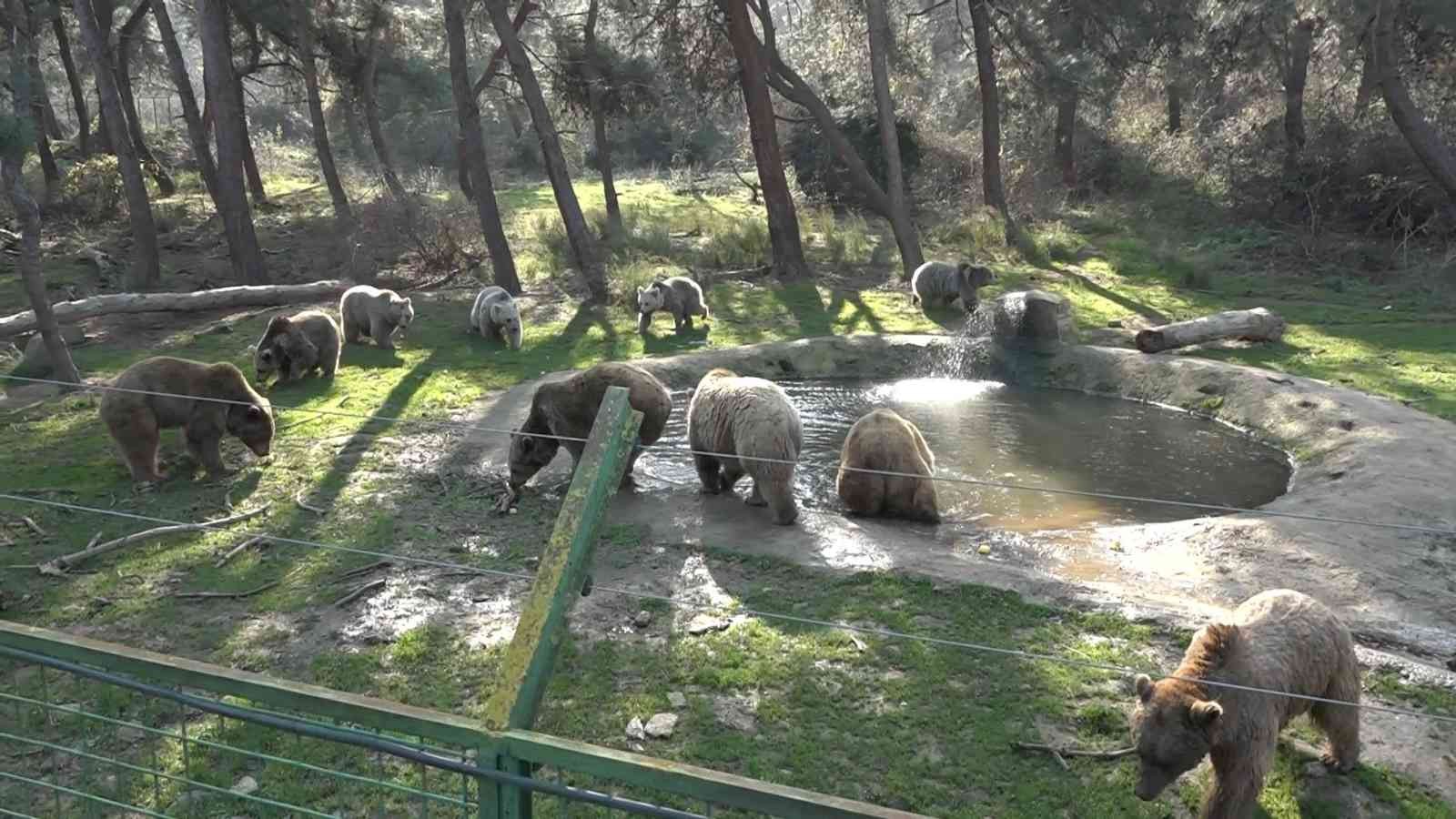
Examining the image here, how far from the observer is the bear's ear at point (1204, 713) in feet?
13.0

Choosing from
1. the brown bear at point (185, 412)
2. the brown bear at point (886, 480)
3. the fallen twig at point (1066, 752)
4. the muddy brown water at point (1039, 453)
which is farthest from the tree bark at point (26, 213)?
the fallen twig at point (1066, 752)

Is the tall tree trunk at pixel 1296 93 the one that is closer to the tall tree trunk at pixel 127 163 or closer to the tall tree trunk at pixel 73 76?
the tall tree trunk at pixel 127 163

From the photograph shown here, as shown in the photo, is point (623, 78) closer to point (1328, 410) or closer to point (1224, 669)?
point (1328, 410)

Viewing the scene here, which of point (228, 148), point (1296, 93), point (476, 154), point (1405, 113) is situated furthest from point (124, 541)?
point (1296, 93)

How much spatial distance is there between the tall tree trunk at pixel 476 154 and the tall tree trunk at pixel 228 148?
11.9ft

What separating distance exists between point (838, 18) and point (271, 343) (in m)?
15.8

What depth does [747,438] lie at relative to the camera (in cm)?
835

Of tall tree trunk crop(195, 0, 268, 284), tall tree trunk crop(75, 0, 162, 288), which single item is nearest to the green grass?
tall tree trunk crop(195, 0, 268, 284)

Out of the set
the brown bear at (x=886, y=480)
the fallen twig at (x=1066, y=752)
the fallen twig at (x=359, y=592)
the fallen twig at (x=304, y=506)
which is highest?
the brown bear at (x=886, y=480)

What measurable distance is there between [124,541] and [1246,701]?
7.18 m

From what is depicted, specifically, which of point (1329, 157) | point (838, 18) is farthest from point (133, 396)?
point (1329, 157)

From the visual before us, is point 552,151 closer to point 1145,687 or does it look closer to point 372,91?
point 372,91

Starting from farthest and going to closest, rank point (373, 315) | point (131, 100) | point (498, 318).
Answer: point (131, 100) → point (498, 318) → point (373, 315)

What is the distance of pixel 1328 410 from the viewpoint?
10.7 metres
